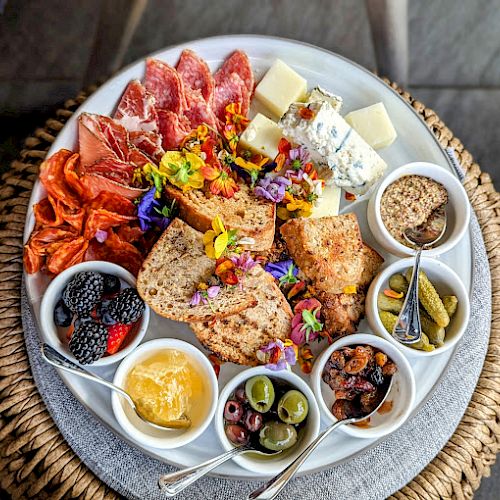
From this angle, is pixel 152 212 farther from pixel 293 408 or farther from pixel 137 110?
pixel 293 408

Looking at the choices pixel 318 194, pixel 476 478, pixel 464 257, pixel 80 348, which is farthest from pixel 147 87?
pixel 476 478

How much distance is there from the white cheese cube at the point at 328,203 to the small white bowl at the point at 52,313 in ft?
2.12

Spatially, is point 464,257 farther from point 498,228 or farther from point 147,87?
point 147,87

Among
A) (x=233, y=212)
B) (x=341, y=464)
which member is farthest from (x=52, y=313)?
(x=341, y=464)

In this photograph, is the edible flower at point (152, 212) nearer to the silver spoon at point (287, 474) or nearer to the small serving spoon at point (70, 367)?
the small serving spoon at point (70, 367)

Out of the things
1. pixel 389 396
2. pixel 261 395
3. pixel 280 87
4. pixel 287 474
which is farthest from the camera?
pixel 280 87

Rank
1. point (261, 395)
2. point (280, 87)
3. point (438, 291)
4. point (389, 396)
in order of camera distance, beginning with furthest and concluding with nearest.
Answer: point (280, 87) < point (438, 291) < point (389, 396) < point (261, 395)

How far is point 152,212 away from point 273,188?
0.41 metres

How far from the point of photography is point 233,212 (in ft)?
6.91

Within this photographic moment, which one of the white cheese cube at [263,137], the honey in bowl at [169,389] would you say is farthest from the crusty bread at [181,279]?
the white cheese cube at [263,137]

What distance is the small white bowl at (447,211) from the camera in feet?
6.86

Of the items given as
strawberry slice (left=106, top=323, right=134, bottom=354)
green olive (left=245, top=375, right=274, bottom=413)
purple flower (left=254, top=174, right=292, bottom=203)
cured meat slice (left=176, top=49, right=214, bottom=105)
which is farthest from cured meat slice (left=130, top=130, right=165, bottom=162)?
green olive (left=245, top=375, right=274, bottom=413)

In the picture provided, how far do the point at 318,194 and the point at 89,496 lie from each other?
1.20 metres

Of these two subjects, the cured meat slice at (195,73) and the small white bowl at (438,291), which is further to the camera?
the cured meat slice at (195,73)
